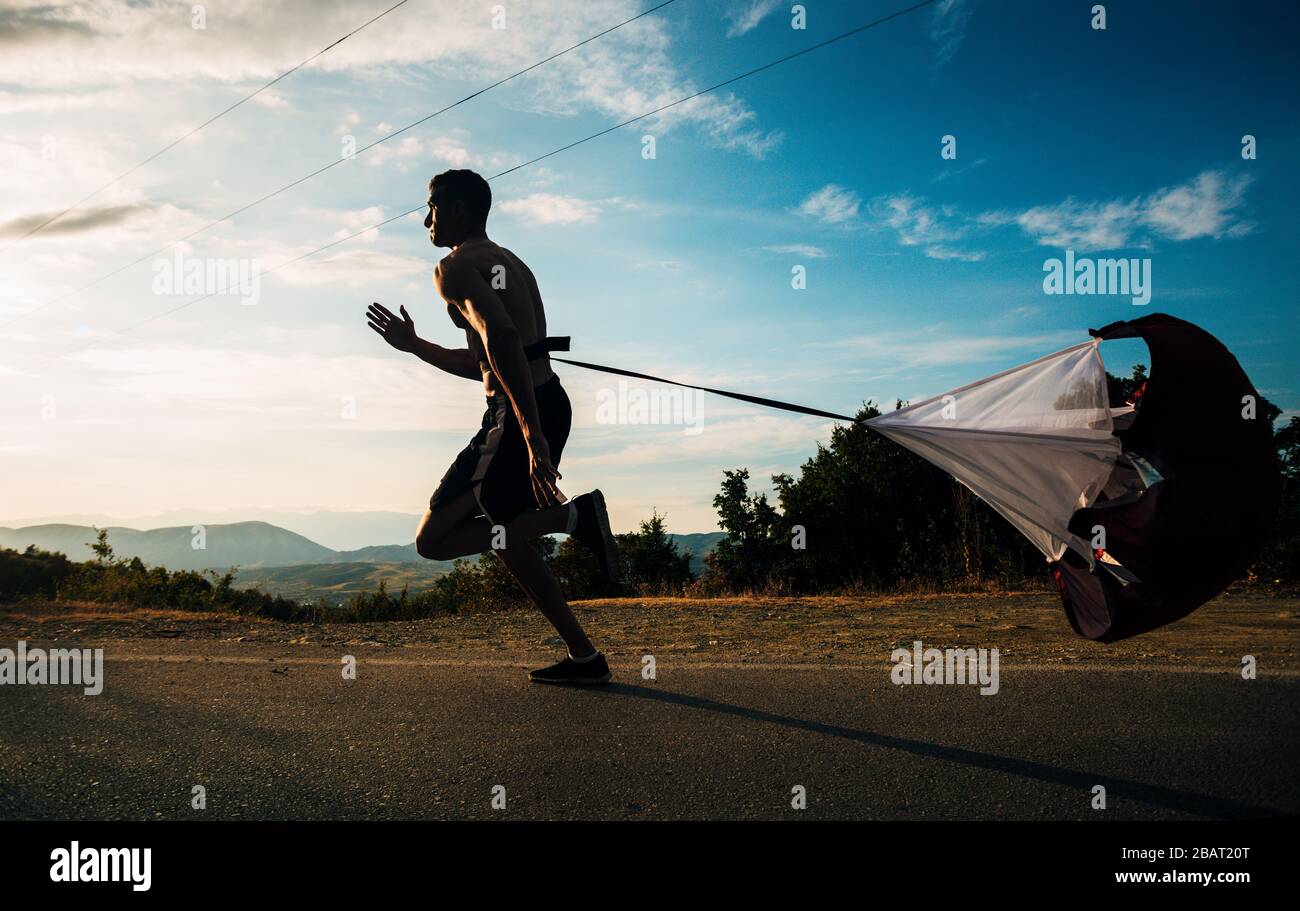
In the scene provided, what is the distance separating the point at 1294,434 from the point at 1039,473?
2324 centimetres

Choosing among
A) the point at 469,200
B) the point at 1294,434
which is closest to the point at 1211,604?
the point at 469,200

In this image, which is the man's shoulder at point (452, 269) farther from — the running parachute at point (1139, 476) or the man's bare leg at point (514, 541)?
the running parachute at point (1139, 476)

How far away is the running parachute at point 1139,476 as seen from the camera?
3148mm

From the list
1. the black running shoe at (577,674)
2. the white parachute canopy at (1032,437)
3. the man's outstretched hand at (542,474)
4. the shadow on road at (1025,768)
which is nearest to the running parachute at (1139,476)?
the white parachute canopy at (1032,437)

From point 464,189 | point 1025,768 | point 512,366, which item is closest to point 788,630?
point 512,366

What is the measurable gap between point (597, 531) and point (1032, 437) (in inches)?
82.2

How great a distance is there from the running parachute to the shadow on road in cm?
89

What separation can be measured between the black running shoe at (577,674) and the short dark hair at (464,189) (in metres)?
2.34

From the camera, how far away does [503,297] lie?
4.11 meters

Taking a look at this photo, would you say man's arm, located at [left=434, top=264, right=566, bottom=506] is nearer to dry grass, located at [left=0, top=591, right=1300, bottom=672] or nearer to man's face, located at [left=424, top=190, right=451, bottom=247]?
man's face, located at [left=424, top=190, right=451, bottom=247]

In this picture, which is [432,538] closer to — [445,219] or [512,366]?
[512,366]

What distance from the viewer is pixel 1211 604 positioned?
313 inches
